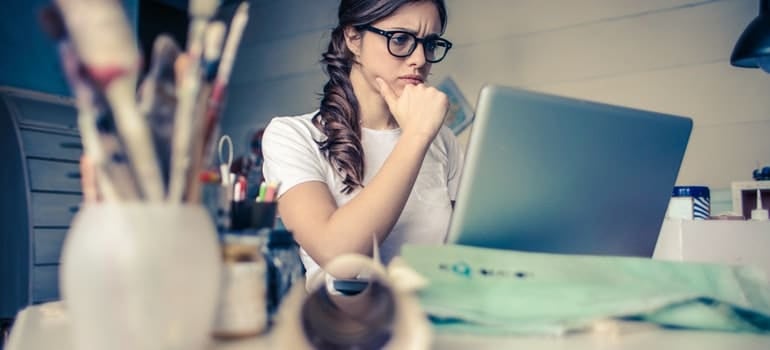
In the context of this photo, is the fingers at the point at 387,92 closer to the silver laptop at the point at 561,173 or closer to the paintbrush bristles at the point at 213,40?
the silver laptop at the point at 561,173

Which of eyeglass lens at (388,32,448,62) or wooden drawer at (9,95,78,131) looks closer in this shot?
eyeglass lens at (388,32,448,62)

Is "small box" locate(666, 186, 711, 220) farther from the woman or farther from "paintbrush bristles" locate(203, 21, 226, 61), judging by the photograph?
"paintbrush bristles" locate(203, 21, 226, 61)

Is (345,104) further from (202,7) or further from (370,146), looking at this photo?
(202,7)

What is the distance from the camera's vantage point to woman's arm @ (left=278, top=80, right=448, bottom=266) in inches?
40.9

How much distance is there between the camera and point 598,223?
2.71 feet

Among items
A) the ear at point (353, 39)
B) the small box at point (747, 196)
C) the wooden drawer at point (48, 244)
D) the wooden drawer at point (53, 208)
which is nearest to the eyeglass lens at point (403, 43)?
Result: the ear at point (353, 39)

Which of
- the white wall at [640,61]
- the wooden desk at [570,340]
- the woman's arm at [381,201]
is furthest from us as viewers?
the white wall at [640,61]

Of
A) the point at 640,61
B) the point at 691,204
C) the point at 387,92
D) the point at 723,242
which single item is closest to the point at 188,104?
the point at 387,92

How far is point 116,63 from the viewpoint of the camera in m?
0.39

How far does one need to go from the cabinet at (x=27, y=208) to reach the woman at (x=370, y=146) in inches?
45.9

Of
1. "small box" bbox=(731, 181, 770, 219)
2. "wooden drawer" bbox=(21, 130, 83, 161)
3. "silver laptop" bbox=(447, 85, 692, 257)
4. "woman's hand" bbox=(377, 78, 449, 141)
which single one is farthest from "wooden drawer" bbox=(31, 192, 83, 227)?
"small box" bbox=(731, 181, 770, 219)

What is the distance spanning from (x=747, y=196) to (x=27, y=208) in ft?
7.94

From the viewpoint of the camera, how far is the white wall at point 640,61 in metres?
2.34

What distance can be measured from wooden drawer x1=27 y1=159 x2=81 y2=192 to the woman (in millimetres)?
1155
